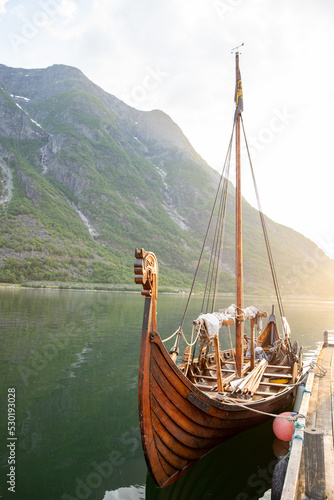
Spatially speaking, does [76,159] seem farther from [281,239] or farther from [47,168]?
[281,239]

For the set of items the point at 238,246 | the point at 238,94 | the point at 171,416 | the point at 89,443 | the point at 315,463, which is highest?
the point at 238,94

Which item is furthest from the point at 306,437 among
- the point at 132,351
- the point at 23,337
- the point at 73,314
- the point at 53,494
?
the point at 73,314

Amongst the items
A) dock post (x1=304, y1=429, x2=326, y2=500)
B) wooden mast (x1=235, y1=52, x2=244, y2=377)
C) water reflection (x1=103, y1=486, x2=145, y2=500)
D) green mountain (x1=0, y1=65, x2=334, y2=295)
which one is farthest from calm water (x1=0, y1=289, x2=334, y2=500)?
green mountain (x1=0, y1=65, x2=334, y2=295)

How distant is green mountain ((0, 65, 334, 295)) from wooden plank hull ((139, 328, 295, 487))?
64.9m

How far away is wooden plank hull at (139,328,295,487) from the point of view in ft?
16.9

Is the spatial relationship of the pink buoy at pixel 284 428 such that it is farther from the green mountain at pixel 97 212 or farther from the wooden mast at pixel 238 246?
the green mountain at pixel 97 212

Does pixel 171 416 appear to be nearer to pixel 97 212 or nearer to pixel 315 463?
pixel 315 463

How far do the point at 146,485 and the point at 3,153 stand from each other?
14662 centimetres

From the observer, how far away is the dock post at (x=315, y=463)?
3.83 metres

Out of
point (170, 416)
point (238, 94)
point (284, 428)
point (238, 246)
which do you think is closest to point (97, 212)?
point (238, 94)

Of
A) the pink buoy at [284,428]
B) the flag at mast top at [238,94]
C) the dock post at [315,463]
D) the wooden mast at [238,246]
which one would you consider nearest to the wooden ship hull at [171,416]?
the pink buoy at [284,428]

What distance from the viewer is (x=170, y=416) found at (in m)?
5.50

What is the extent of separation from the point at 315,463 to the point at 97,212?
12941cm

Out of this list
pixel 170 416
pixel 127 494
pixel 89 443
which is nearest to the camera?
pixel 170 416
